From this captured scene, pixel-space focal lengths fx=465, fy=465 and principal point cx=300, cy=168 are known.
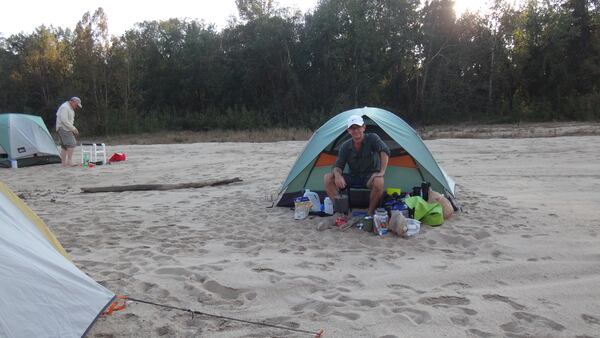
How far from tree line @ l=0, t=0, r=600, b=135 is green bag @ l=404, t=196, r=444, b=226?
23.0 m

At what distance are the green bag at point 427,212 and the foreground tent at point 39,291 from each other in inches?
143

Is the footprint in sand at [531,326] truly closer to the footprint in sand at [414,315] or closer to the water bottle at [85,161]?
the footprint in sand at [414,315]

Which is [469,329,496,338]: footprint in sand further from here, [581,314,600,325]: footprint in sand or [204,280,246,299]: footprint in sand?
[204,280,246,299]: footprint in sand

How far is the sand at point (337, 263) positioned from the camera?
10.7 feet

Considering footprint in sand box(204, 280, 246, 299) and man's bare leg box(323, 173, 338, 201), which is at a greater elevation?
man's bare leg box(323, 173, 338, 201)

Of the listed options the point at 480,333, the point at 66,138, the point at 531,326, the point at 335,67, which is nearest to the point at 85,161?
the point at 66,138

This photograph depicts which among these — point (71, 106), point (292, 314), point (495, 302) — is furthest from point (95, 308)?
point (71, 106)

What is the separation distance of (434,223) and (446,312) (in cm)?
228

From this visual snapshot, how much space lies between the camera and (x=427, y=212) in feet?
18.3

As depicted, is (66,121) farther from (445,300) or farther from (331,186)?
(445,300)

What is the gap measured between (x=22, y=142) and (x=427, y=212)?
10729 millimetres

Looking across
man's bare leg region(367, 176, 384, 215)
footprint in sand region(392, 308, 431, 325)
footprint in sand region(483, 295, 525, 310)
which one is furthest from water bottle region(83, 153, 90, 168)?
footprint in sand region(483, 295, 525, 310)

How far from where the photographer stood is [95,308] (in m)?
2.97

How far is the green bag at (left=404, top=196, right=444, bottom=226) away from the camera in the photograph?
18.2 feet
